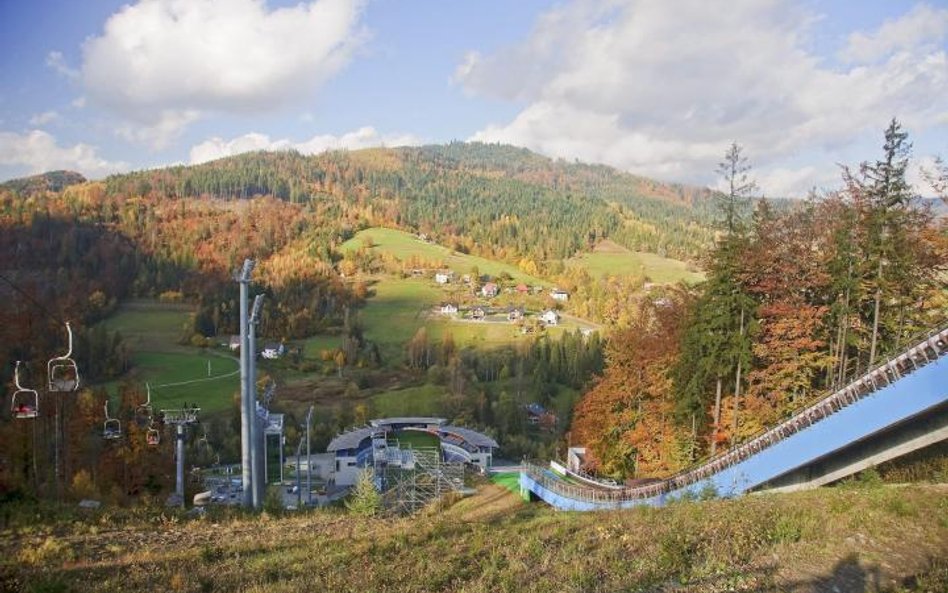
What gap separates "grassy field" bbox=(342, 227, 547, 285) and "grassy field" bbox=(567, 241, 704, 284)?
1690 cm

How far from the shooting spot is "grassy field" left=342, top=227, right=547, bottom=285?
440ft

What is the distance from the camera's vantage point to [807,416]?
64.3 feet

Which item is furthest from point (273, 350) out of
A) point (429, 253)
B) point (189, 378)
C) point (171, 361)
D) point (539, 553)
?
point (539, 553)

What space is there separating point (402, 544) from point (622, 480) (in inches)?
852

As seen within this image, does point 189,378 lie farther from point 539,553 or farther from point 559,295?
point 539,553

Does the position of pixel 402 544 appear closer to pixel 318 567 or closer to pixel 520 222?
pixel 318 567

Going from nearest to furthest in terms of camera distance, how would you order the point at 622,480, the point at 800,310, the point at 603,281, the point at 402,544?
the point at 402,544 < the point at 800,310 < the point at 622,480 < the point at 603,281

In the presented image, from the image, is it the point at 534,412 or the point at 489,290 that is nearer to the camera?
the point at 534,412

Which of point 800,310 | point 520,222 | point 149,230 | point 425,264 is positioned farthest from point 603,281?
point 800,310

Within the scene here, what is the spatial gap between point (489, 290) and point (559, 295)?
42.9 feet

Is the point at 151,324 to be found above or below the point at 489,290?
below

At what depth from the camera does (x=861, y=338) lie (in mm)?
23625

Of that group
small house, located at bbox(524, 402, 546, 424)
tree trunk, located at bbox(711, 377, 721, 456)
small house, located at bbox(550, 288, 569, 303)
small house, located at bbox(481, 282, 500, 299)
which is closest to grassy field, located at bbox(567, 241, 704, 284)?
small house, located at bbox(550, 288, 569, 303)

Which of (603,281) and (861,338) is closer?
(861,338)
